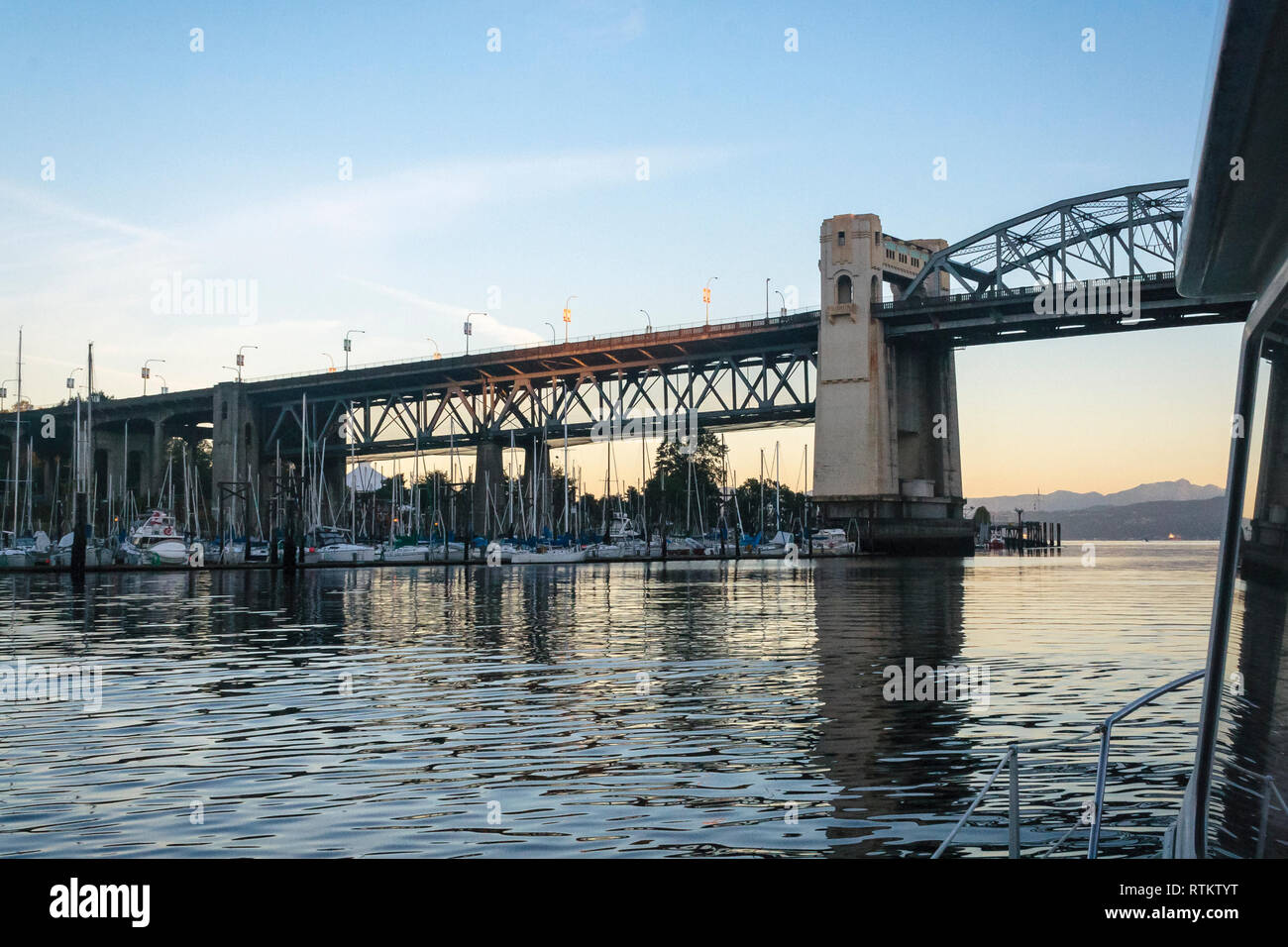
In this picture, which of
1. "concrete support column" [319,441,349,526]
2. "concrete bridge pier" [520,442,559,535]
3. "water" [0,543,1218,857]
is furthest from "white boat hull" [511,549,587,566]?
"water" [0,543,1218,857]

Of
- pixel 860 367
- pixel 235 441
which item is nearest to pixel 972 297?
pixel 860 367

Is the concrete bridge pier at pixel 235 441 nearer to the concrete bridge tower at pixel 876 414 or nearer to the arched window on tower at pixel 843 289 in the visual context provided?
the concrete bridge tower at pixel 876 414

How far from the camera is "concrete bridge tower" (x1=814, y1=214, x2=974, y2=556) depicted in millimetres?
115188

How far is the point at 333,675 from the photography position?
87.9ft

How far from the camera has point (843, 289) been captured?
390 ft

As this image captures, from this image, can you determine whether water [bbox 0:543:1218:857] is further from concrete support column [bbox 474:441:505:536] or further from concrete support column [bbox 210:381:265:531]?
concrete support column [bbox 210:381:265:531]

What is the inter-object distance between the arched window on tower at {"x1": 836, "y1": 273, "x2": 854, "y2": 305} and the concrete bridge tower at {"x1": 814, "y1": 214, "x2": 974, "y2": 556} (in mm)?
88

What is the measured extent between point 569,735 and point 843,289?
104013mm

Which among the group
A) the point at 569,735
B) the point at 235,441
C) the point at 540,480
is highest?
the point at 235,441

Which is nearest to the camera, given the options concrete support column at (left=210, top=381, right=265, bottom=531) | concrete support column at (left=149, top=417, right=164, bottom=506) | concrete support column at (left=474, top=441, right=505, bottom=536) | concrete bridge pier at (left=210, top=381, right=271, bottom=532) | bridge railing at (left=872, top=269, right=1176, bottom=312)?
bridge railing at (left=872, top=269, right=1176, bottom=312)

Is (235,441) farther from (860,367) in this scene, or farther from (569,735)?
(569,735)
